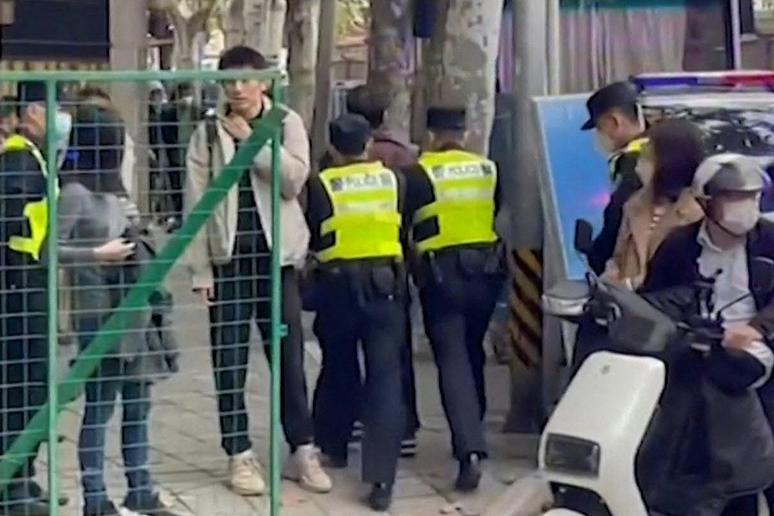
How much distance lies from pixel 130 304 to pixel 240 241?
96 cm

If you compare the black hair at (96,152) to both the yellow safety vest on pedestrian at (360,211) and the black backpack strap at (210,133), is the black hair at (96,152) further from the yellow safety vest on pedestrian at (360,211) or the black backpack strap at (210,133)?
the yellow safety vest on pedestrian at (360,211)

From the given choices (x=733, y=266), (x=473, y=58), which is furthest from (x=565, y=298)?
(x=733, y=266)

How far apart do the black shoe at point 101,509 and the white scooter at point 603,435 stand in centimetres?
221

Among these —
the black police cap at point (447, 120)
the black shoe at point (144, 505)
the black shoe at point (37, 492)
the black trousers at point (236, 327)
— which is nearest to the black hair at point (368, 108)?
the black police cap at point (447, 120)

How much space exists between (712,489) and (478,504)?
2.29 metres

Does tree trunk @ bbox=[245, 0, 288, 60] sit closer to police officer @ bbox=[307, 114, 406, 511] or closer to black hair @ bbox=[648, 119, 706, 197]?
police officer @ bbox=[307, 114, 406, 511]

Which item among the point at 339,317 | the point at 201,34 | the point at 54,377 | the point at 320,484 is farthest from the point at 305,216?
the point at 201,34

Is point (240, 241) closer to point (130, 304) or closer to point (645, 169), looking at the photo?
point (130, 304)

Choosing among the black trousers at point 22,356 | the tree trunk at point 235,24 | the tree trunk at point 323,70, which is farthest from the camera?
the tree trunk at point 323,70

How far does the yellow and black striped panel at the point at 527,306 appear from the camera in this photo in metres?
8.57

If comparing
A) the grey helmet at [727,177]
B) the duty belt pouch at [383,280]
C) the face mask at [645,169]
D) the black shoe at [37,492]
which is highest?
the face mask at [645,169]

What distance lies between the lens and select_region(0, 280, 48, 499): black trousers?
626 cm

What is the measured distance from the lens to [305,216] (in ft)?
24.6

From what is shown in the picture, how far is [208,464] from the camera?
7.66m
